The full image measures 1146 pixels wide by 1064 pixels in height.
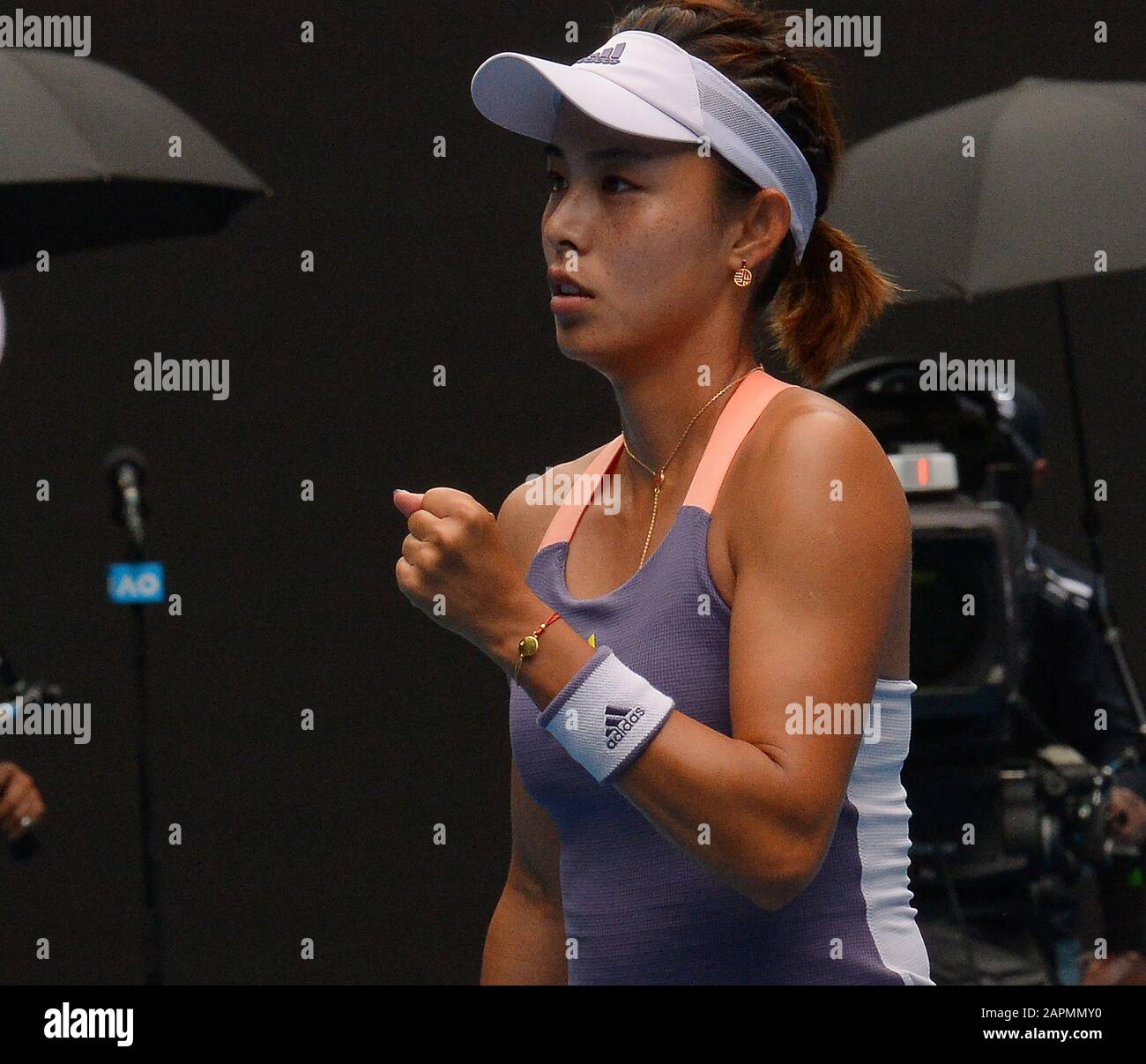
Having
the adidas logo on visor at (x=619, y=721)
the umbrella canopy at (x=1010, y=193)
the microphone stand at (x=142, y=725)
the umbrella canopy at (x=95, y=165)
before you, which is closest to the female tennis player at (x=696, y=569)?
the adidas logo on visor at (x=619, y=721)

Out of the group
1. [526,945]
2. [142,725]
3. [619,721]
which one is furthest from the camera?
[142,725]

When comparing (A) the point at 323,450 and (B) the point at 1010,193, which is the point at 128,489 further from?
(B) the point at 1010,193

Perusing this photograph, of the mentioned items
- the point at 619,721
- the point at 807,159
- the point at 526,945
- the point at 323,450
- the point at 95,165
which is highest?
the point at 95,165

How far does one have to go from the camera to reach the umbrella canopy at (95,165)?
346cm

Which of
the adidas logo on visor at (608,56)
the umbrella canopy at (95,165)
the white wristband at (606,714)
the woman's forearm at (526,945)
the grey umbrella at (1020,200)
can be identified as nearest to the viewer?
the white wristband at (606,714)

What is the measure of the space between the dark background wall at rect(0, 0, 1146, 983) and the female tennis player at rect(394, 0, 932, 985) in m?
2.34

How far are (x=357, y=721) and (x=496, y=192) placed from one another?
129 centimetres

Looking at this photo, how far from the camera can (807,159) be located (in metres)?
1.67

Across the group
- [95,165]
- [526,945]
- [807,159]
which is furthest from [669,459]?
[95,165]

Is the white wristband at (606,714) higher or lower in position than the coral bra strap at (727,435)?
lower

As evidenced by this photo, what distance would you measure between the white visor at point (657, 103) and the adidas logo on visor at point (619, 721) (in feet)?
1.65

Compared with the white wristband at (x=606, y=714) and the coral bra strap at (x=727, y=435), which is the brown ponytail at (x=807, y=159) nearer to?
the coral bra strap at (x=727, y=435)

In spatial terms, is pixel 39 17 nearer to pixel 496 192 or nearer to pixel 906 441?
pixel 496 192

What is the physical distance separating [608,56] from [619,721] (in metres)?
0.63
